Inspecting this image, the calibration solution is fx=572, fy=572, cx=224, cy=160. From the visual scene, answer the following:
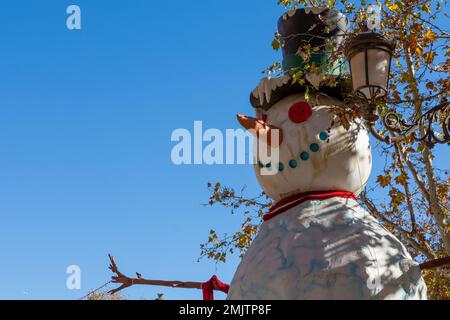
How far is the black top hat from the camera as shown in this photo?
616 cm

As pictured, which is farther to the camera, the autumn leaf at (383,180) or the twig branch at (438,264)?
the autumn leaf at (383,180)

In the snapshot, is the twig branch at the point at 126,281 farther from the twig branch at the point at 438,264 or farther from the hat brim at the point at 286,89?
the twig branch at the point at 438,264

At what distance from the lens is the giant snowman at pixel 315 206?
15.5 feet

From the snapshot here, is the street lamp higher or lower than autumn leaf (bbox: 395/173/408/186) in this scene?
higher

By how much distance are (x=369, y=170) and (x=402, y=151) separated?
183 centimetres

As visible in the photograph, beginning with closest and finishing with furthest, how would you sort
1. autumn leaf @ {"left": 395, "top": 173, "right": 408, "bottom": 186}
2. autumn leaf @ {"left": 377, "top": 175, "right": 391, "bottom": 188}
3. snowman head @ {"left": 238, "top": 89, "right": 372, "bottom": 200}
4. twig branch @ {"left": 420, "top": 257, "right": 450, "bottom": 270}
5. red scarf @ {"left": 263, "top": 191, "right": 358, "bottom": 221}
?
twig branch @ {"left": 420, "top": 257, "right": 450, "bottom": 270} → red scarf @ {"left": 263, "top": 191, "right": 358, "bottom": 221} → snowman head @ {"left": 238, "top": 89, "right": 372, "bottom": 200} → autumn leaf @ {"left": 377, "top": 175, "right": 391, "bottom": 188} → autumn leaf @ {"left": 395, "top": 173, "right": 408, "bottom": 186}

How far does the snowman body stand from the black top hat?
5.4 inches

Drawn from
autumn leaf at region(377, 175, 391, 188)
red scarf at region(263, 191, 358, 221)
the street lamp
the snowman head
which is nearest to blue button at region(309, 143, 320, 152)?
the snowman head

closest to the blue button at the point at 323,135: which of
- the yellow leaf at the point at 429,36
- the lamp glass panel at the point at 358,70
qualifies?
the lamp glass panel at the point at 358,70

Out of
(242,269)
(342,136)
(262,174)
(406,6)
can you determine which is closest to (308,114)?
(342,136)

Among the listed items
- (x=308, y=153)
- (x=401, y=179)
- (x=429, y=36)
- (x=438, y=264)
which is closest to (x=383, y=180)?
(x=401, y=179)

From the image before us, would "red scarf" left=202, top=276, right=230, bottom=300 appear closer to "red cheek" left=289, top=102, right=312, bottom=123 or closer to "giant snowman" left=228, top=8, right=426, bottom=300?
"giant snowman" left=228, top=8, right=426, bottom=300

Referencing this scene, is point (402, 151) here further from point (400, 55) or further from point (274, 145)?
point (274, 145)

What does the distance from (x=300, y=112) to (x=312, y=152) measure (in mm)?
478
